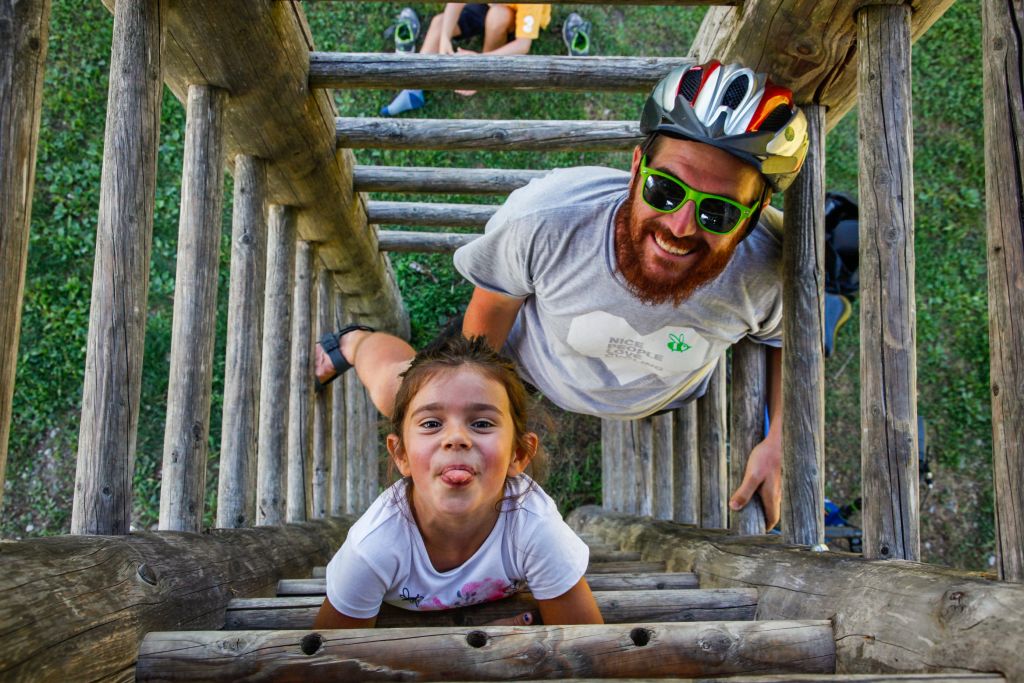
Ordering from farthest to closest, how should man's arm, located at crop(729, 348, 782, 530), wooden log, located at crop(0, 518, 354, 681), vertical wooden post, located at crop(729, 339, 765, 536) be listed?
vertical wooden post, located at crop(729, 339, 765, 536) < man's arm, located at crop(729, 348, 782, 530) < wooden log, located at crop(0, 518, 354, 681)

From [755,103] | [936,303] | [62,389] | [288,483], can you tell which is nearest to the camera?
[755,103]

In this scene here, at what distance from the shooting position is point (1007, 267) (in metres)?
1.65

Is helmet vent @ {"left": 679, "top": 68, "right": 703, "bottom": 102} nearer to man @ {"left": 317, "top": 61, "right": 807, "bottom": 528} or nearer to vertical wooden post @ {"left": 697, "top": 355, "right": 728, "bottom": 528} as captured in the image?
man @ {"left": 317, "top": 61, "right": 807, "bottom": 528}

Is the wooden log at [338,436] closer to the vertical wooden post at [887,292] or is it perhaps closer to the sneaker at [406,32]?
the sneaker at [406,32]

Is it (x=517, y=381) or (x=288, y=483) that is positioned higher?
(x=517, y=381)

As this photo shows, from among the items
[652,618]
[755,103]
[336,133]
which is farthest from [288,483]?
[755,103]

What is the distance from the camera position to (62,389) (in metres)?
6.80

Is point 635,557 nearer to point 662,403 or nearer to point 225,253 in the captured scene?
point 662,403

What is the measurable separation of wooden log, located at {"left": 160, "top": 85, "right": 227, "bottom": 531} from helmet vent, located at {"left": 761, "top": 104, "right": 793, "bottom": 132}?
5.46ft

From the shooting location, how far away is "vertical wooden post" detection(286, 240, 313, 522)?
457cm

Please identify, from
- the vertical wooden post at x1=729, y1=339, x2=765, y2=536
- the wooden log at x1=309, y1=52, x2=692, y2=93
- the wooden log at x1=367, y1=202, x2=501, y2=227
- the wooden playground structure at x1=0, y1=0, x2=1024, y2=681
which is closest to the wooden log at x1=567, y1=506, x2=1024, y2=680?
the wooden playground structure at x1=0, y1=0, x2=1024, y2=681

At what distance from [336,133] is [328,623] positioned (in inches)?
92.4

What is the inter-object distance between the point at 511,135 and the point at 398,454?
2055 mm

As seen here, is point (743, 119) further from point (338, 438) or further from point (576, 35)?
point (576, 35)
